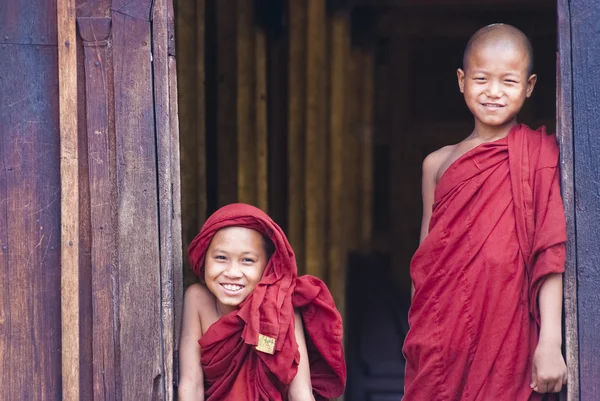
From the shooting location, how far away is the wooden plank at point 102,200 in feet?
12.9

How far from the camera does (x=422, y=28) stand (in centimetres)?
626

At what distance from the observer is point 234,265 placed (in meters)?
4.07

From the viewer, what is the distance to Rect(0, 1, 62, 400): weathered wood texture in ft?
13.1

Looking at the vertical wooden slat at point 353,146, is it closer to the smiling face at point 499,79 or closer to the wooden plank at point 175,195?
the smiling face at point 499,79

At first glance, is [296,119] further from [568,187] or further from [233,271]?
[568,187]

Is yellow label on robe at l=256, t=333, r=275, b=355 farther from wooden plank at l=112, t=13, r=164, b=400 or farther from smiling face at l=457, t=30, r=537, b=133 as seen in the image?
smiling face at l=457, t=30, r=537, b=133

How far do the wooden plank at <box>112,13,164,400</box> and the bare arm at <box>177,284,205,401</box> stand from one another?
93mm

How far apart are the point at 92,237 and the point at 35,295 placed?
29 centimetres

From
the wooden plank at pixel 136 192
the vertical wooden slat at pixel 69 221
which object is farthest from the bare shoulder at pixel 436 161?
the vertical wooden slat at pixel 69 221

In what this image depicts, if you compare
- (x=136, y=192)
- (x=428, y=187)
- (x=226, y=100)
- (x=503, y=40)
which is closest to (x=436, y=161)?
(x=428, y=187)

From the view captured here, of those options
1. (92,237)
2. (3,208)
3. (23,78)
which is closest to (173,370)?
(92,237)

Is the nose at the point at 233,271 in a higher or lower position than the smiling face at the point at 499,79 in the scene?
lower

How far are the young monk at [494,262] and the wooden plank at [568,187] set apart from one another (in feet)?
0.10

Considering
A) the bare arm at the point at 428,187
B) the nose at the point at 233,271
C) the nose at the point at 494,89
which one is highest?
the nose at the point at 494,89
